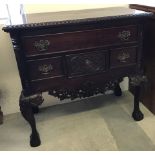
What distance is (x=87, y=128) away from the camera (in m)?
1.66

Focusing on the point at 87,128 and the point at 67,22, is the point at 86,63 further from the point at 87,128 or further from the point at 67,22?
the point at 87,128

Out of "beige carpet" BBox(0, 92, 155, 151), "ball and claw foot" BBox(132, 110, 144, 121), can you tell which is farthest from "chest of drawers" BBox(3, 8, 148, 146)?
"ball and claw foot" BBox(132, 110, 144, 121)

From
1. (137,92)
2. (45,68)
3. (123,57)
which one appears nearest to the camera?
(45,68)

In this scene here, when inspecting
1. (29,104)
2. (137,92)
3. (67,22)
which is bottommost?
(137,92)

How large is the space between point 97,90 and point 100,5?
73 cm

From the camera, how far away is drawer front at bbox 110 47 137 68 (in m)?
1.42

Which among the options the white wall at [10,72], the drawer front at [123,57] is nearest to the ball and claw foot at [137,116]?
the drawer front at [123,57]

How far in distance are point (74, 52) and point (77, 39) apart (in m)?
0.08

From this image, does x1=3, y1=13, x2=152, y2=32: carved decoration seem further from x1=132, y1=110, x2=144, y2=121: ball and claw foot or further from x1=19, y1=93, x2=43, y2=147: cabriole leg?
x1=132, y1=110, x2=144, y2=121: ball and claw foot

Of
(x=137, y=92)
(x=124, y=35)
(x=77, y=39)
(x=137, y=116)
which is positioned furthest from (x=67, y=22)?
(x=137, y=116)

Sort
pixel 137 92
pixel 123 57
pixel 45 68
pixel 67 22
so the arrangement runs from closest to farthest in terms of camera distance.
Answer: pixel 67 22 → pixel 45 68 → pixel 123 57 → pixel 137 92

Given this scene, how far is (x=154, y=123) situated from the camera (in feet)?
5.42

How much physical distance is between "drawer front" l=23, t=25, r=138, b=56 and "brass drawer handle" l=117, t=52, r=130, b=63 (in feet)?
0.30

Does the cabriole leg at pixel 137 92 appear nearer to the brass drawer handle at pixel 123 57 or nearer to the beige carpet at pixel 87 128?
the beige carpet at pixel 87 128
